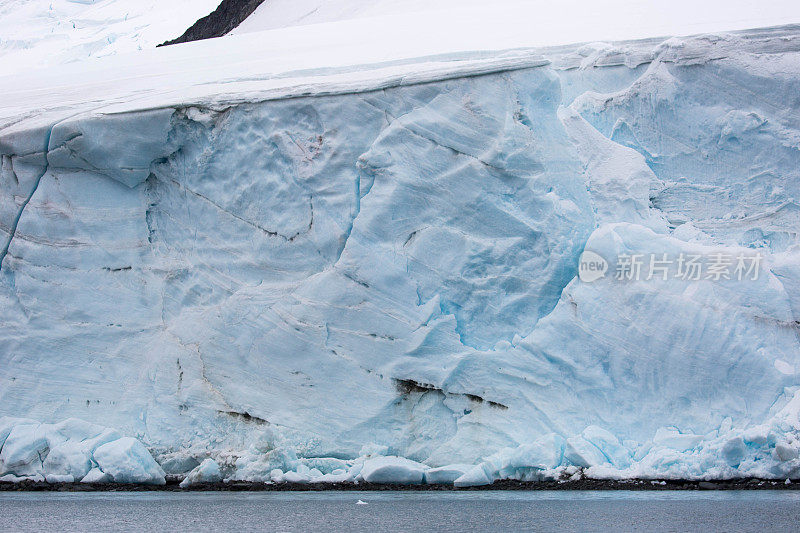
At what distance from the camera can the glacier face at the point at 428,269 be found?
4.61 meters

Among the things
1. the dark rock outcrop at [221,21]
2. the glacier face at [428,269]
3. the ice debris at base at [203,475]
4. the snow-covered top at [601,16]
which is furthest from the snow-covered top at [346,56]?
the dark rock outcrop at [221,21]

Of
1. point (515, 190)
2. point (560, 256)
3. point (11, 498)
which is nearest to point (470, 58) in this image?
point (515, 190)

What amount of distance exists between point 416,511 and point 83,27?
10.3 m

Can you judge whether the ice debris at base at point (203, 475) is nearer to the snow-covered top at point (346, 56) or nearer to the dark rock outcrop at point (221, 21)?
the snow-covered top at point (346, 56)

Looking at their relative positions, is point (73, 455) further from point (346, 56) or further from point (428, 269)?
point (346, 56)

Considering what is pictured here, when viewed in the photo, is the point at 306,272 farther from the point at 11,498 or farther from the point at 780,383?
the point at 780,383

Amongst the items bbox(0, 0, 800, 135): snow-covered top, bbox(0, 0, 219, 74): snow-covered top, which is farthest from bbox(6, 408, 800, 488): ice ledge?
bbox(0, 0, 219, 74): snow-covered top

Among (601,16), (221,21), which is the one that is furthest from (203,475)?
(221,21)

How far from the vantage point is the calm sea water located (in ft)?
11.8

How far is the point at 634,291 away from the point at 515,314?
2.20 ft

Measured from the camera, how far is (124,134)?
17.1ft

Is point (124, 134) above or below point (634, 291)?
above

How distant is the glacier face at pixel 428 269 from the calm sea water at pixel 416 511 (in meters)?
0.31

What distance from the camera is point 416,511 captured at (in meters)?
3.95
